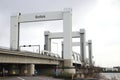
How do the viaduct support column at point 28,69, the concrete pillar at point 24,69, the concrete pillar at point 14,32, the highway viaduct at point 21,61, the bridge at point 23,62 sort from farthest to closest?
1. the concrete pillar at point 14,32
2. the concrete pillar at point 24,69
3. the viaduct support column at point 28,69
4. the bridge at point 23,62
5. the highway viaduct at point 21,61

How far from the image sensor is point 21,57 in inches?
2090

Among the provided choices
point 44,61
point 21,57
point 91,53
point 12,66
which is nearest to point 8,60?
point 21,57

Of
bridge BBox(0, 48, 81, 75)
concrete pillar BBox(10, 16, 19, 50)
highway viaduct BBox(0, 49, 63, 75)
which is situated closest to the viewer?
highway viaduct BBox(0, 49, 63, 75)

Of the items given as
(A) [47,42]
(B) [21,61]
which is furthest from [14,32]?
(A) [47,42]

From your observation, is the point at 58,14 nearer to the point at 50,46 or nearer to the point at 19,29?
the point at 19,29

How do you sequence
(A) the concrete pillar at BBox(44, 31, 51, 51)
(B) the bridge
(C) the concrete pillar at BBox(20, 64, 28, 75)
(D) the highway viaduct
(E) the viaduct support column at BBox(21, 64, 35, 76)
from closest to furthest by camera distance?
(D) the highway viaduct < (B) the bridge < (E) the viaduct support column at BBox(21, 64, 35, 76) < (C) the concrete pillar at BBox(20, 64, 28, 75) < (A) the concrete pillar at BBox(44, 31, 51, 51)

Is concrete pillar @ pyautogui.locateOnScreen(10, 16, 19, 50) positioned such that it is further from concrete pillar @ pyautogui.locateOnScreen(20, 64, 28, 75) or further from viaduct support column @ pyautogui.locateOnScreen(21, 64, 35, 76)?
viaduct support column @ pyautogui.locateOnScreen(21, 64, 35, 76)

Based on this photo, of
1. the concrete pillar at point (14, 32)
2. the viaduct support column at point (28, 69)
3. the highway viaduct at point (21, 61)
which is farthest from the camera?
the concrete pillar at point (14, 32)

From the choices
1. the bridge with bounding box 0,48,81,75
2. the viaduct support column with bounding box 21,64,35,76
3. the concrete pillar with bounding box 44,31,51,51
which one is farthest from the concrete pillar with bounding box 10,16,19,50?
the concrete pillar with bounding box 44,31,51,51

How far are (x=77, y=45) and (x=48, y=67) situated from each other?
5855cm

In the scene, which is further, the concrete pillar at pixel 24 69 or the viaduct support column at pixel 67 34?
the viaduct support column at pixel 67 34

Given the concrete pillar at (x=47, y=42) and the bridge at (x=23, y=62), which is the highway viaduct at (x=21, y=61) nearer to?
the bridge at (x=23, y=62)

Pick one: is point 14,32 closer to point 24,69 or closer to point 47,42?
point 24,69

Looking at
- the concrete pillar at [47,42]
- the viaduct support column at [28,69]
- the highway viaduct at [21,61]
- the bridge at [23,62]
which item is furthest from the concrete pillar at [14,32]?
the concrete pillar at [47,42]
